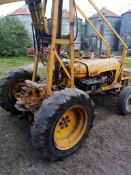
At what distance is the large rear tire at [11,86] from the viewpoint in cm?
471

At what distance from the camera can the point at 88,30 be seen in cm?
2206

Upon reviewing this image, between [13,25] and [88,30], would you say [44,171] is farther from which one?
[88,30]

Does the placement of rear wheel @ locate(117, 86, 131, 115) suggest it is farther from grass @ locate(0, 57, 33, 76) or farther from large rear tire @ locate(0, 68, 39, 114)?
grass @ locate(0, 57, 33, 76)

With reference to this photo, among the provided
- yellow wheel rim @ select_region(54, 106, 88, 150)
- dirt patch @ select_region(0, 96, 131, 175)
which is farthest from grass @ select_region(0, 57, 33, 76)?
yellow wheel rim @ select_region(54, 106, 88, 150)

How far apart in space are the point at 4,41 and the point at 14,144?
13636mm

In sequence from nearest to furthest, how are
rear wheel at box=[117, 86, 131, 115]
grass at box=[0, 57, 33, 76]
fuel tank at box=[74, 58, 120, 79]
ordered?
fuel tank at box=[74, 58, 120, 79] < rear wheel at box=[117, 86, 131, 115] < grass at box=[0, 57, 33, 76]

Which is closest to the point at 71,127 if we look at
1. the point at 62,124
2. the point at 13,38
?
the point at 62,124

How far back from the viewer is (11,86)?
4.79 meters

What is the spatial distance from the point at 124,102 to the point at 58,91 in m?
1.90

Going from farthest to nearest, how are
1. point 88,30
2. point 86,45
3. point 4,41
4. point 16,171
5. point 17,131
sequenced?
point 88,30, point 86,45, point 4,41, point 17,131, point 16,171

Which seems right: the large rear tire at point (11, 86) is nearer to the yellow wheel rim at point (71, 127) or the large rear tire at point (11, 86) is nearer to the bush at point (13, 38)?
the yellow wheel rim at point (71, 127)

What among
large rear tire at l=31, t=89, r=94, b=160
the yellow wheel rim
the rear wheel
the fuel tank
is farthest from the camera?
the rear wheel

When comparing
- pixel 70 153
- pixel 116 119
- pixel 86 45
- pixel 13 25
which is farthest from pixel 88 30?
pixel 70 153

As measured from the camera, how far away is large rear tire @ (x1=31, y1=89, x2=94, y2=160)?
129 inches
